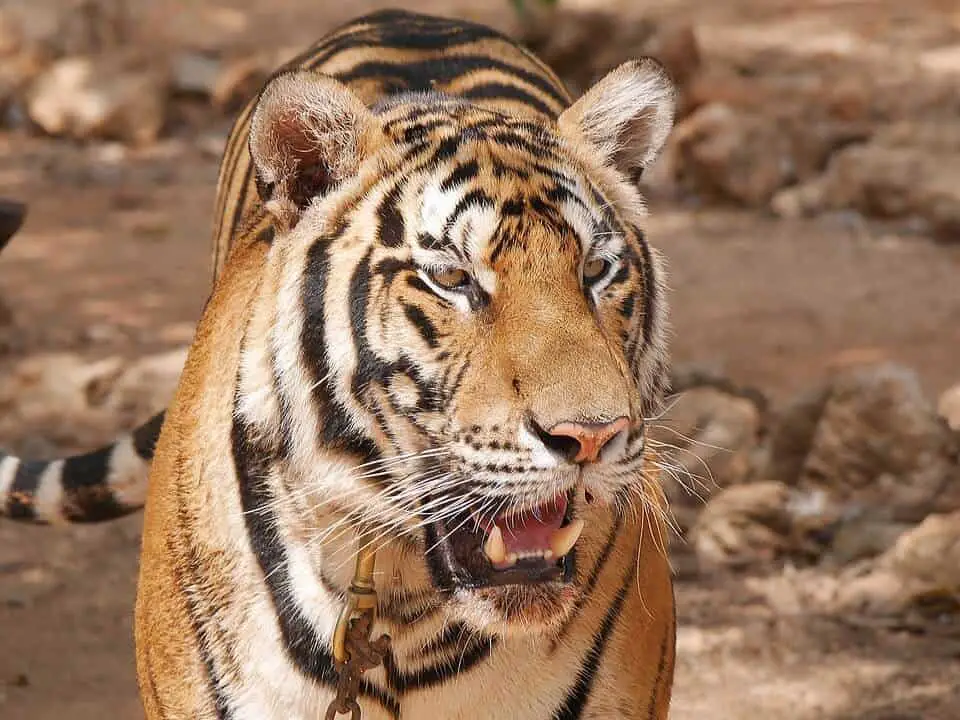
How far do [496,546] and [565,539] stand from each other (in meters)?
0.09

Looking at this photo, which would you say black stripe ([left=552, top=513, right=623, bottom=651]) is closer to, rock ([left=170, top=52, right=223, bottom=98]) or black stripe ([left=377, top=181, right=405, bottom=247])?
black stripe ([left=377, top=181, right=405, bottom=247])

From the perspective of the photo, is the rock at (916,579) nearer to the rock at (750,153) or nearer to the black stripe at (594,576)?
the black stripe at (594,576)

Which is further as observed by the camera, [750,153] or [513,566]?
[750,153]

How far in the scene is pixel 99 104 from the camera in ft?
26.5

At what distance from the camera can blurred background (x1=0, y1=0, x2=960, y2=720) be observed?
3.70m

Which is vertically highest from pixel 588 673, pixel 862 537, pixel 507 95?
pixel 507 95

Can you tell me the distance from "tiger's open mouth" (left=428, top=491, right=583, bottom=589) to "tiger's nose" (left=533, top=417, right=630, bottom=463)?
0.12 meters

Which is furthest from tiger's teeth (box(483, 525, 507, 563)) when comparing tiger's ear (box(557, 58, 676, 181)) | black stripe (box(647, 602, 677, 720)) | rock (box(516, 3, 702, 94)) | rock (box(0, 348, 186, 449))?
rock (box(516, 3, 702, 94))

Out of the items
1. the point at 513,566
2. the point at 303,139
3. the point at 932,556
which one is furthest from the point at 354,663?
the point at 932,556

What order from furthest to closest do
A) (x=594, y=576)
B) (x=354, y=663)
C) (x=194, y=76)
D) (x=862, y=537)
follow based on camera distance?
(x=194, y=76) → (x=862, y=537) → (x=594, y=576) → (x=354, y=663)

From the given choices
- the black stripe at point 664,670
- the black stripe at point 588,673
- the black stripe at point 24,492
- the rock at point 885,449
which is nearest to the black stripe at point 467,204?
the black stripe at point 588,673

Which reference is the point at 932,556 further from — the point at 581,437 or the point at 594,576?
the point at 581,437

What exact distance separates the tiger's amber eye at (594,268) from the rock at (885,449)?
2.23m

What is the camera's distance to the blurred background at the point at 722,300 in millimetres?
3697
